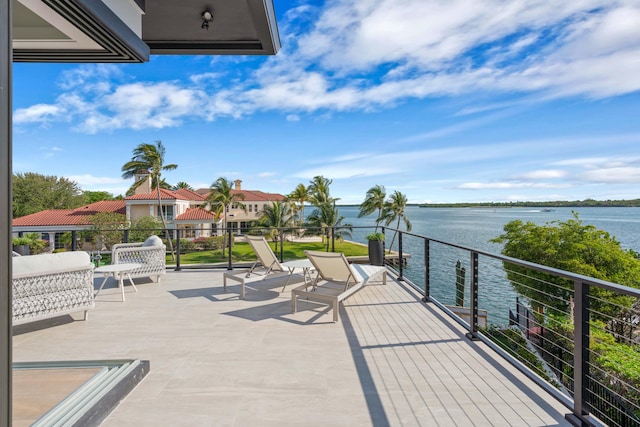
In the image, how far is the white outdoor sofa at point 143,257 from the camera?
235 inches

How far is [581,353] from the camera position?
2.09 meters

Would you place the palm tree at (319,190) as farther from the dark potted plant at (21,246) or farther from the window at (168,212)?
the dark potted plant at (21,246)

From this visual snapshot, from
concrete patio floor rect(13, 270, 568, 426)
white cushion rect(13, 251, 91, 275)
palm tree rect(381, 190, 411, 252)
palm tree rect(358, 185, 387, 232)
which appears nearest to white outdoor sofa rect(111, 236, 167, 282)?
concrete patio floor rect(13, 270, 568, 426)

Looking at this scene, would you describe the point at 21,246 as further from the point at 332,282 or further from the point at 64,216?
the point at 64,216

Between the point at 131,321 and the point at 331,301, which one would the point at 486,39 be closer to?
the point at 331,301

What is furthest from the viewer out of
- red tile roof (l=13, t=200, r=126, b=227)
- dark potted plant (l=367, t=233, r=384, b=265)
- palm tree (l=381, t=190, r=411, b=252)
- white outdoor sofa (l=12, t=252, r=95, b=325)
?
palm tree (l=381, t=190, r=411, b=252)

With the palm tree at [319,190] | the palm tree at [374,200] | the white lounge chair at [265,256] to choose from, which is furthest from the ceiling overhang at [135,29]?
the palm tree at [374,200]

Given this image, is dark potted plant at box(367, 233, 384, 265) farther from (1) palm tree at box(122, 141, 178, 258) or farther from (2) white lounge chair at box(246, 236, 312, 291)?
(1) palm tree at box(122, 141, 178, 258)

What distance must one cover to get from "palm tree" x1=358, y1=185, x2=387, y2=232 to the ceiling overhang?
119 ft

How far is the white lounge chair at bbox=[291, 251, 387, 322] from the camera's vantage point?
14.0 ft

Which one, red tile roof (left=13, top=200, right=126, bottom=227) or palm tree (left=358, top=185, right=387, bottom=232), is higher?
palm tree (left=358, top=185, right=387, bottom=232)

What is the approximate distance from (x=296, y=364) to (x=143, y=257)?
4.29m

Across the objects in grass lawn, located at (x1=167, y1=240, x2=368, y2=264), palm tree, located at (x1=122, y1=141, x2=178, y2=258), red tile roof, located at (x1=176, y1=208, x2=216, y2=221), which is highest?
palm tree, located at (x1=122, y1=141, x2=178, y2=258)

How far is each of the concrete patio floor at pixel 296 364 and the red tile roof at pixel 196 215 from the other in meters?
33.0
